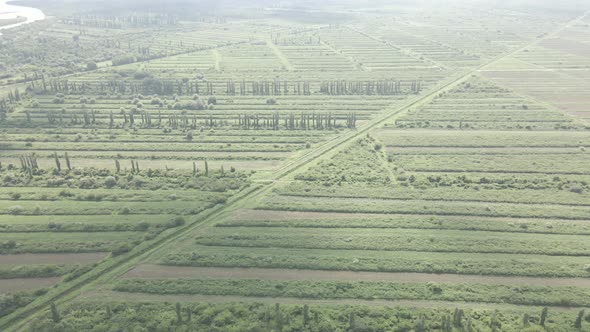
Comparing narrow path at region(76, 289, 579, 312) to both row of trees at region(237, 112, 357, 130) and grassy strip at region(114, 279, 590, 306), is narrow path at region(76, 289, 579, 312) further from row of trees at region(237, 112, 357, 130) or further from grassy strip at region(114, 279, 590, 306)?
row of trees at region(237, 112, 357, 130)

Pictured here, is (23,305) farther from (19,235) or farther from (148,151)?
(148,151)

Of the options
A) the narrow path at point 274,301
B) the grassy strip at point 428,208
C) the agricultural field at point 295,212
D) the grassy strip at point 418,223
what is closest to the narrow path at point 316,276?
the agricultural field at point 295,212

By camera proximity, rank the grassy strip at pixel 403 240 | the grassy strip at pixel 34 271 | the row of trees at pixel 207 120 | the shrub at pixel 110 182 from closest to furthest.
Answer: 1. the grassy strip at pixel 34 271
2. the grassy strip at pixel 403 240
3. the shrub at pixel 110 182
4. the row of trees at pixel 207 120

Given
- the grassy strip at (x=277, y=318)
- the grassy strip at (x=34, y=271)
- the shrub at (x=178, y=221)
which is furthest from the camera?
the shrub at (x=178, y=221)

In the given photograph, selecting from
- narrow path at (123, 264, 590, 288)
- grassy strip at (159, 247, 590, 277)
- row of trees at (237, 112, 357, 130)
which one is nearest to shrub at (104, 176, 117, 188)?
narrow path at (123, 264, 590, 288)

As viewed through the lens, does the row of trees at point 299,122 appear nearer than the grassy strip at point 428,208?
No

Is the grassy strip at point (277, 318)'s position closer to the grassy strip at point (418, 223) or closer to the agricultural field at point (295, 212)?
the agricultural field at point (295, 212)

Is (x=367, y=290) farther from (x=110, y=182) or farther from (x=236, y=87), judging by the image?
(x=236, y=87)

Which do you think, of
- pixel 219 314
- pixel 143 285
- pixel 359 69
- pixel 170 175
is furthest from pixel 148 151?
pixel 359 69
